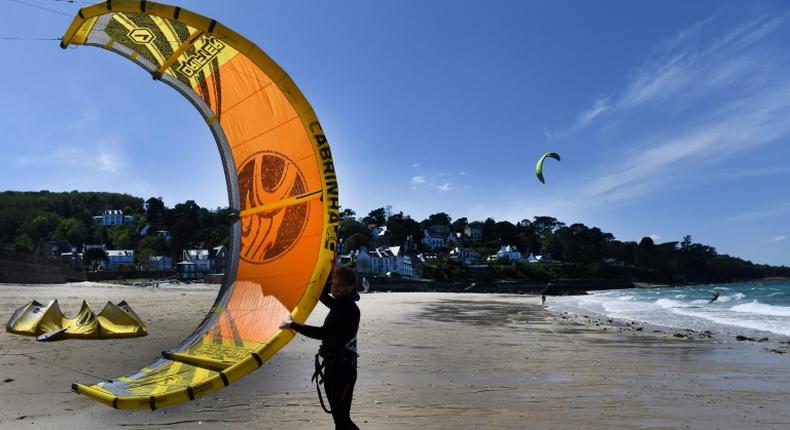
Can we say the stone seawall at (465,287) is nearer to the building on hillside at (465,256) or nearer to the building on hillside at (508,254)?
the building on hillside at (465,256)

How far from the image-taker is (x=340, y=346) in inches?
152

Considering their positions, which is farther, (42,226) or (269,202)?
(42,226)

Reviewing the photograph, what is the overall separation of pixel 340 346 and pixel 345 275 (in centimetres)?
49

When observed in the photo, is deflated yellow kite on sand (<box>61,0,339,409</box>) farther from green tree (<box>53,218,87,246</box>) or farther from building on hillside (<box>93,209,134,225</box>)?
building on hillside (<box>93,209,134,225</box>)

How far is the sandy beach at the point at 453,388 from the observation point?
553 centimetres

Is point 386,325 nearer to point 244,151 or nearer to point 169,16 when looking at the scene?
point 244,151

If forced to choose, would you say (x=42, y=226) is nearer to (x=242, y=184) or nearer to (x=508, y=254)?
(x=508, y=254)

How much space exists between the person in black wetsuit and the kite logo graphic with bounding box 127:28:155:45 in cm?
263

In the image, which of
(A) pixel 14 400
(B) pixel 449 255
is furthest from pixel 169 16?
(B) pixel 449 255

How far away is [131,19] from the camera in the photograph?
4.49 m

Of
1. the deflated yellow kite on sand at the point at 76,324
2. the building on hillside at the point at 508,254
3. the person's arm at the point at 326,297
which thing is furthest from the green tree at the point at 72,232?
the person's arm at the point at 326,297

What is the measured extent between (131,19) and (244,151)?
4.76 ft

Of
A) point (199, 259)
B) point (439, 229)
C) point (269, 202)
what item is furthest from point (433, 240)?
point (269, 202)

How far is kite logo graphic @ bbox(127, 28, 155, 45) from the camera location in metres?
4.68
